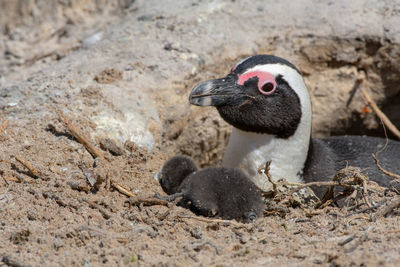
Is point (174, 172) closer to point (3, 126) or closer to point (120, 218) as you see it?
point (120, 218)

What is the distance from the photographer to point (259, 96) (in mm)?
3820

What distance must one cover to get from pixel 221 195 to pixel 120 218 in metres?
0.71

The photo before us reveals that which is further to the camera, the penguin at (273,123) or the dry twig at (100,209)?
the penguin at (273,123)

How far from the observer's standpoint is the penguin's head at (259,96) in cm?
379

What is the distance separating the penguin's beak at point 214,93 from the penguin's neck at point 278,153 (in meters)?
0.35

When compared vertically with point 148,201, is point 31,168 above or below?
above

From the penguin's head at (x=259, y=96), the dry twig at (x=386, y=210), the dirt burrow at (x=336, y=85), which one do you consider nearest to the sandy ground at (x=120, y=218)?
the dry twig at (x=386, y=210)

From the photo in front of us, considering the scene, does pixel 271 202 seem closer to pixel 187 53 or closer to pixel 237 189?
pixel 237 189

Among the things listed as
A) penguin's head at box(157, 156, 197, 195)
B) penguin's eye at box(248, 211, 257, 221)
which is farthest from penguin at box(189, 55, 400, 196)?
penguin's eye at box(248, 211, 257, 221)


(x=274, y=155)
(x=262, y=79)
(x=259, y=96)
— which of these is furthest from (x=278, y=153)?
(x=262, y=79)

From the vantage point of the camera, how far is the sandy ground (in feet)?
8.41

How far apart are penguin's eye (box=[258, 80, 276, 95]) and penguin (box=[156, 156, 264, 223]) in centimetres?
64

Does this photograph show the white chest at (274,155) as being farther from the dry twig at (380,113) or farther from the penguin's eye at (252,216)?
the dry twig at (380,113)

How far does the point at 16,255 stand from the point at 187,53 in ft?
9.37
